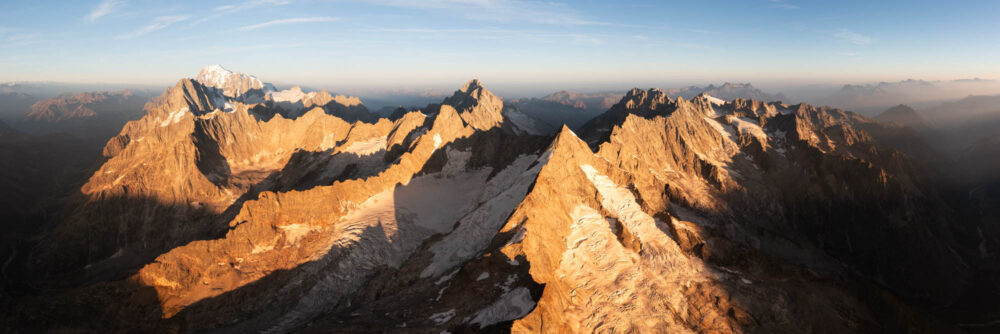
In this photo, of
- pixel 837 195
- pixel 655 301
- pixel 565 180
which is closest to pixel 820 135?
pixel 837 195

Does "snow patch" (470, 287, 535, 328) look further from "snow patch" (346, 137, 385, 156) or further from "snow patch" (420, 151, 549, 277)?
"snow patch" (346, 137, 385, 156)

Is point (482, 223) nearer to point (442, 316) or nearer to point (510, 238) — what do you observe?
point (510, 238)

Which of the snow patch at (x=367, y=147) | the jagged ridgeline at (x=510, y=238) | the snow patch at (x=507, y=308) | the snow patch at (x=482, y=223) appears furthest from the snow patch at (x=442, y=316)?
the snow patch at (x=367, y=147)

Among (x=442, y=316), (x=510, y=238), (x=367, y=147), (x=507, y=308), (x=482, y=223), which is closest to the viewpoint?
(x=507, y=308)

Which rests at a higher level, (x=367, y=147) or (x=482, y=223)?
(x=367, y=147)

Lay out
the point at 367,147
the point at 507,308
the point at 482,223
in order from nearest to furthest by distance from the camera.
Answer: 1. the point at 507,308
2. the point at 482,223
3. the point at 367,147

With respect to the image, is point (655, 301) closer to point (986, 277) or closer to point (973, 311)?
point (973, 311)

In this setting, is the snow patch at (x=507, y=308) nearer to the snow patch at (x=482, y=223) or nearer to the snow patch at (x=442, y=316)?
the snow patch at (x=442, y=316)

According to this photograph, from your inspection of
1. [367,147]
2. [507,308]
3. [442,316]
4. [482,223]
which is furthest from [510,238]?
[367,147]
